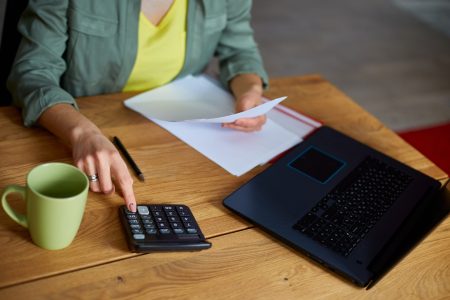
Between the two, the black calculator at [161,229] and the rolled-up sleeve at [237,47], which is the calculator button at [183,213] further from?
the rolled-up sleeve at [237,47]

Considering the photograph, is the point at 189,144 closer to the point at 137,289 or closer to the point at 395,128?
the point at 137,289

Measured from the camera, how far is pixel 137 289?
74 centimetres

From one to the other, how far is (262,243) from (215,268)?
0.11 m

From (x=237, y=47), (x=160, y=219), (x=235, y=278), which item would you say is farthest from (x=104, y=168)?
(x=237, y=47)

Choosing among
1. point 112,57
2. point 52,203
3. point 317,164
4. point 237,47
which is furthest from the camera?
point 237,47

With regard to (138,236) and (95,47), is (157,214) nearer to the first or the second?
(138,236)

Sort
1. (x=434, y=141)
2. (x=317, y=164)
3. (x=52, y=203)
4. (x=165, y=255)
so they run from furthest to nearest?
(x=434, y=141) → (x=317, y=164) → (x=165, y=255) → (x=52, y=203)

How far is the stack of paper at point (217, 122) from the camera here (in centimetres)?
106

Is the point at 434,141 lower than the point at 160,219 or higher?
lower

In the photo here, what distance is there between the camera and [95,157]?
89 cm

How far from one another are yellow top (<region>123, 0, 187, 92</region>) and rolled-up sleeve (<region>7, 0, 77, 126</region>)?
0.20m

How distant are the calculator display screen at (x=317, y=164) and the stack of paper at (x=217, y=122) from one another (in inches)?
2.0

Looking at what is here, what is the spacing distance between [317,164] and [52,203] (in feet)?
1.88

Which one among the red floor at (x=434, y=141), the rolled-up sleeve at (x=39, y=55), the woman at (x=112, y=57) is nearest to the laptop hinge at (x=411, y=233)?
the woman at (x=112, y=57)
